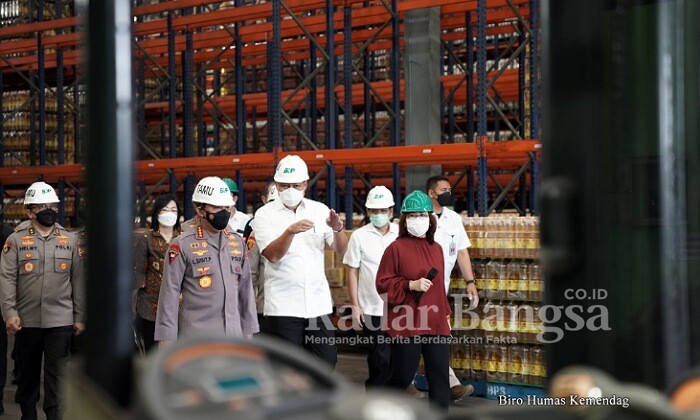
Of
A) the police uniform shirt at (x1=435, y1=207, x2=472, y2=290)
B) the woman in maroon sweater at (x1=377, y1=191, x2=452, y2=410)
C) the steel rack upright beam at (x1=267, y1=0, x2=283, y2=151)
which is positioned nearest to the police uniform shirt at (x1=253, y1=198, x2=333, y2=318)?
the woman in maroon sweater at (x1=377, y1=191, x2=452, y2=410)

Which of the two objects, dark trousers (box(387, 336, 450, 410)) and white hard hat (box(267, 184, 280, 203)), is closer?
dark trousers (box(387, 336, 450, 410))

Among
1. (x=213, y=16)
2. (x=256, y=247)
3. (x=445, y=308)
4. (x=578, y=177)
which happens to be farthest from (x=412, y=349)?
(x=213, y=16)

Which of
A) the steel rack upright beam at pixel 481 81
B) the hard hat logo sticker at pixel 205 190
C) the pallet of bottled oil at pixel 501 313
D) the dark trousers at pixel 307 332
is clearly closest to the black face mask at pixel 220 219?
the hard hat logo sticker at pixel 205 190

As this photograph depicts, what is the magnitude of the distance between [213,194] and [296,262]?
1.10 m

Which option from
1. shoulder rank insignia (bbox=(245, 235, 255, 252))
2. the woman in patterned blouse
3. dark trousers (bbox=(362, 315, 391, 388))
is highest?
shoulder rank insignia (bbox=(245, 235, 255, 252))

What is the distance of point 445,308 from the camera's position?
6555 millimetres

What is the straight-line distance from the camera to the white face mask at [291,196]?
6809mm

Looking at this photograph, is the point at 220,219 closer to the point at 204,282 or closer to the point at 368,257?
the point at 204,282

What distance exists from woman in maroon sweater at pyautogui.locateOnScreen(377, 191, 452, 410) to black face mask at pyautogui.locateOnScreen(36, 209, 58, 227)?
2.59 m

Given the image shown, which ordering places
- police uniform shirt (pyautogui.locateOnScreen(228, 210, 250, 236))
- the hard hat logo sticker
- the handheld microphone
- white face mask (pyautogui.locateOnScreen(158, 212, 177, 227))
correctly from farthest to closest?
1. police uniform shirt (pyautogui.locateOnScreen(228, 210, 250, 236))
2. white face mask (pyautogui.locateOnScreen(158, 212, 177, 227))
3. the handheld microphone
4. the hard hat logo sticker

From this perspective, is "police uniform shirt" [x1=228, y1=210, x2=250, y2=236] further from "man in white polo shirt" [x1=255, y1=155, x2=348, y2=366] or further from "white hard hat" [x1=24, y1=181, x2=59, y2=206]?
"white hard hat" [x1=24, y1=181, x2=59, y2=206]

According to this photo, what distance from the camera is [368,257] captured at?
803cm

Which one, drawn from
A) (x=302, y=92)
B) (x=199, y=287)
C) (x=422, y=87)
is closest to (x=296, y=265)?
(x=199, y=287)

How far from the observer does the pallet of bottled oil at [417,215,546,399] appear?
8.06 m
